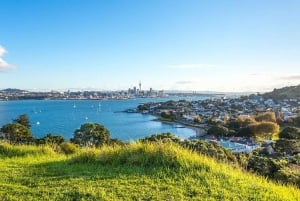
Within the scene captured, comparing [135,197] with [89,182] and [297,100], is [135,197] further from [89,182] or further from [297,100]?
[297,100]

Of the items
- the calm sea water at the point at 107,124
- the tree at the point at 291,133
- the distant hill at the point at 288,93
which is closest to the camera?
A: the tree at the point at 291,133

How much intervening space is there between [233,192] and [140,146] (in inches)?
101

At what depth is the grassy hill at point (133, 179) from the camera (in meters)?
4.79

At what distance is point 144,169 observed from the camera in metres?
6.23

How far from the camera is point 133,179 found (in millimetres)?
5562

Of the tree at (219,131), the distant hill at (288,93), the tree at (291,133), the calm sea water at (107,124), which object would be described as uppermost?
the distant hill at (288,93)

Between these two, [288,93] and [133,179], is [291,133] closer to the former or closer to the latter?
[133,179]

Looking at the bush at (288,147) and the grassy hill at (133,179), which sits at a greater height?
the grassy hill at (133,179)

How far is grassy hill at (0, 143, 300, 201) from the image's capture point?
479cm

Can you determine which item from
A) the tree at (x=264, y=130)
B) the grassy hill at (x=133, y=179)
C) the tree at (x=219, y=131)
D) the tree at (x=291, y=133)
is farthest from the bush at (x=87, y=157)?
the tree at (x=219, y=131)

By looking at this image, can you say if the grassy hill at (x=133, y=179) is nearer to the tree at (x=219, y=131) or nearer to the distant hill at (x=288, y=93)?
the tree at (x=219, y=131)

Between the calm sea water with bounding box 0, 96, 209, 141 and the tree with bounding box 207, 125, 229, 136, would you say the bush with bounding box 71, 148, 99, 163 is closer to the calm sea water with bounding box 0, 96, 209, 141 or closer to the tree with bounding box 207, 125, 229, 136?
the calm sea water with bounding box 0, 96, 209, 141

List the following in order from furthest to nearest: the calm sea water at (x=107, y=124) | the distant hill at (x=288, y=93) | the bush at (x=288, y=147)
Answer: the distant hill at (x=288, y=93) < the calm sea water at (x=107, y=124) < the bush at (x=288, y=147)

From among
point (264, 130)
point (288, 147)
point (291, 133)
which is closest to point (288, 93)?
point (264, 130)
